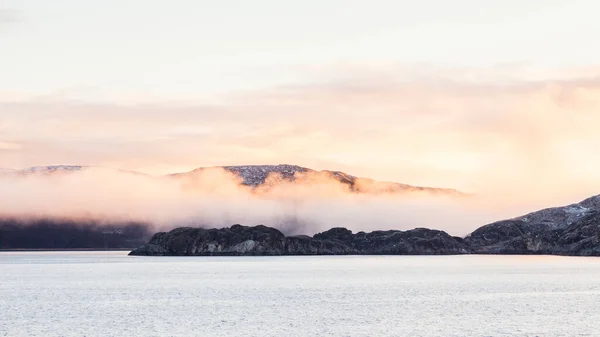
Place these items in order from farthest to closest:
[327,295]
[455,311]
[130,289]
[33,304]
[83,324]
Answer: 1. [130,289]
2. [327,295]
3. [33,304]
4. [455,311]
5. [83,324]

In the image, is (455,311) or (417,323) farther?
(455,311)

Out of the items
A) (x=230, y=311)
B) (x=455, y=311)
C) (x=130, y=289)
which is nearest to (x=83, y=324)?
(x=230, y=311)

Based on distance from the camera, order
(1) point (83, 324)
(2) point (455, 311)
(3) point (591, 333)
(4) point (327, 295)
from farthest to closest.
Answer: (4) point (327, 295) < (2) point (455, 311) < (1) point (83, 324) < (3) point (591, 333)

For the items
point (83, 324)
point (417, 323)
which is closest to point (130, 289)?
point (83, 324)

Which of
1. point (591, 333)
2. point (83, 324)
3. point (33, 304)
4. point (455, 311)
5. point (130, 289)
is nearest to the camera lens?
point (591, 333)

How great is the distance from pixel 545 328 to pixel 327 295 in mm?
59529

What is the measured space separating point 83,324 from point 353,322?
31663 mm

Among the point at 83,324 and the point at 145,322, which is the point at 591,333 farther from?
the point at 83,324

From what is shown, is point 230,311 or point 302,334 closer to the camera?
point 302,334

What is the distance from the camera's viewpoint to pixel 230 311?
11838 centimetres

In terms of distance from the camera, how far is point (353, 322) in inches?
3996

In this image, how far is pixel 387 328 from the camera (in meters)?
94.7

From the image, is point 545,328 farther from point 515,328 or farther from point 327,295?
point 327,295

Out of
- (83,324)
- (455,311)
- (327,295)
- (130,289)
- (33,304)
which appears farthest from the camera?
(130,289)
